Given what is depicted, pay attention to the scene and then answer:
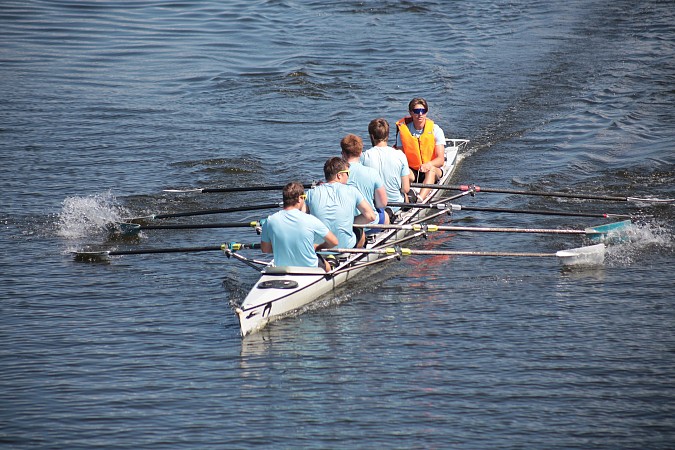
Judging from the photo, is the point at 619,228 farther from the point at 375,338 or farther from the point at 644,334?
the point at 375,338

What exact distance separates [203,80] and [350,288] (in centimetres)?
1301

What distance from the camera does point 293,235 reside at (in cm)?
1038

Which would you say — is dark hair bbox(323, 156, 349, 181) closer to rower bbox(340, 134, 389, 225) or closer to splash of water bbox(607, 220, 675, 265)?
rower bbox(340, 134, 389, 225)

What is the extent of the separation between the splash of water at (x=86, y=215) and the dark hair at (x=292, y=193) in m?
5.35

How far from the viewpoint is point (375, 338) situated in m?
10.2

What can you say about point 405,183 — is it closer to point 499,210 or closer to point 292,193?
point 499,210

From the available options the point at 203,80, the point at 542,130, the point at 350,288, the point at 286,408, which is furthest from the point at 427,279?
the point at 203,80

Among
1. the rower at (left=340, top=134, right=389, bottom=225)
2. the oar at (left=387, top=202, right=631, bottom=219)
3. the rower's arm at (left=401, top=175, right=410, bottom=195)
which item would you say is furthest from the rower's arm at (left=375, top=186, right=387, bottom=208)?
the rower's arm at (left=401, top=175, right=410, bottom=195)

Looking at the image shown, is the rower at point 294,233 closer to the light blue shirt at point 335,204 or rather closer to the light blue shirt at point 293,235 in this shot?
the light blue shirt at point 293,235

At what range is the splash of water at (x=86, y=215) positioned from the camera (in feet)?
47.4

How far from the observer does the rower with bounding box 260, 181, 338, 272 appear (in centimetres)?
1021

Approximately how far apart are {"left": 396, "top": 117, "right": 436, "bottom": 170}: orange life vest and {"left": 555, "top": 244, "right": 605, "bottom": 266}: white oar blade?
3033 millimetres

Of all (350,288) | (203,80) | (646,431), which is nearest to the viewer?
(646,431)

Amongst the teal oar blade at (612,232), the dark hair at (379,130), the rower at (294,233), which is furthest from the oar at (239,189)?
the teal oar blade at (612,232)
